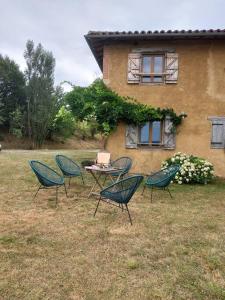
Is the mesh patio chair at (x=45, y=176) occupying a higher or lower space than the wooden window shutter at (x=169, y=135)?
lower

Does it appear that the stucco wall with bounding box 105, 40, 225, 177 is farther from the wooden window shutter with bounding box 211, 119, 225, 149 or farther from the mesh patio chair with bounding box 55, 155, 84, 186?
the mesh patio chair with bounding box 55, 155, 84, 186

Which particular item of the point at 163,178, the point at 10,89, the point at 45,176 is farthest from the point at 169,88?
the point at 10,89

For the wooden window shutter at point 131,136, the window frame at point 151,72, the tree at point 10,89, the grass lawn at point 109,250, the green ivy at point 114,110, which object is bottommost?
the grass lawn at point 109,250

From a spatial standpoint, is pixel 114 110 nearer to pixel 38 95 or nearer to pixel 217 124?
pixel 217 124

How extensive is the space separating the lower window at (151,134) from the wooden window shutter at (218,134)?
1.77m

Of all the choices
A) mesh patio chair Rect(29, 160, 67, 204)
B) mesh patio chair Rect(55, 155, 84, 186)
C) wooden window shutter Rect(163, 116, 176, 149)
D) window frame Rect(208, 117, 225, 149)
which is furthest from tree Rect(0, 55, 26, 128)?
mesh patio chair Rect(29, 160, 67, 204)

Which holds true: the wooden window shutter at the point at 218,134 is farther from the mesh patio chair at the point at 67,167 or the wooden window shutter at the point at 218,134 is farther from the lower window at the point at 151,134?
the mesh patio chair at the point at 67,167

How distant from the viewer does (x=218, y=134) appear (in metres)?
10.1

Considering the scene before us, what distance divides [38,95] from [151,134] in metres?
22.3

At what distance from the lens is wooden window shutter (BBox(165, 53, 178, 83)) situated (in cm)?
996

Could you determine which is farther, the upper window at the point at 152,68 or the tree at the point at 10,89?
the tree at the point at 10,89

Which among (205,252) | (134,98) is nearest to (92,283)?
(205,252)

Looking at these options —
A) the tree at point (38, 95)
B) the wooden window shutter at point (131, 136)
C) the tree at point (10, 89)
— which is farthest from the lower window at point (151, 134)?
the tree at point (10, 89)

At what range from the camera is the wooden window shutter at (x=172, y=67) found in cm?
996
